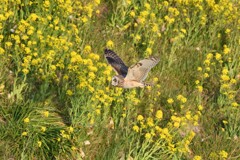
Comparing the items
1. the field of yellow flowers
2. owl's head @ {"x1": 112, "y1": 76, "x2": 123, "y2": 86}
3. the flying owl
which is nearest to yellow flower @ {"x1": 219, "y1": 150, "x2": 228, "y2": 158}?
the field of yellow flowers

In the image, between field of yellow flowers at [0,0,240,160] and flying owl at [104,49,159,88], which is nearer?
flying owl at [104,49,159,88]

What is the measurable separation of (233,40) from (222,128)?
167cm

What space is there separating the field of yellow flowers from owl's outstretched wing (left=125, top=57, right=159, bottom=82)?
A: 640 mm

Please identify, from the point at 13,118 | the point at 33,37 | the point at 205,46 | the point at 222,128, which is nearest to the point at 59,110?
the point at 13,118

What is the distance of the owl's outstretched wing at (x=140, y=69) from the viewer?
4.06 m

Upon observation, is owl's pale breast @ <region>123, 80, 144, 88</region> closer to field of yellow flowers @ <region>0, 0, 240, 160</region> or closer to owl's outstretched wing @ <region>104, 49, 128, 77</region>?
owl's outstretched wing @ <region>104, 49, 128, 77</region>

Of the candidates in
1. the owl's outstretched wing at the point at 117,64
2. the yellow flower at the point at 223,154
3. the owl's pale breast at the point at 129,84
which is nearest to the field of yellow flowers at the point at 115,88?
the yellow flower at the point at 223,154

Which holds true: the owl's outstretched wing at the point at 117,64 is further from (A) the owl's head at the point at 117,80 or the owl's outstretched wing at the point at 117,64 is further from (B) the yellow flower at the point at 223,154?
(B) the yellow flower at the point at 223,154

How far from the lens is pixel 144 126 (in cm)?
488

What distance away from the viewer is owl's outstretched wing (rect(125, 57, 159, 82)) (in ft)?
13.3

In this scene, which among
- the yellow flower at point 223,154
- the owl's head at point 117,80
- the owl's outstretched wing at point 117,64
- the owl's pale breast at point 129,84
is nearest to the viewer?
the owl's head at point 117,80

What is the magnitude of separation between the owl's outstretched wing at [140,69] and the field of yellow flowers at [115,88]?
64cm

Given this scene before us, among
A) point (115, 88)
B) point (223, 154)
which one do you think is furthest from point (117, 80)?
point (223, 154)

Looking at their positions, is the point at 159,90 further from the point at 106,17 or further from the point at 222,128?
the point at 106,17
